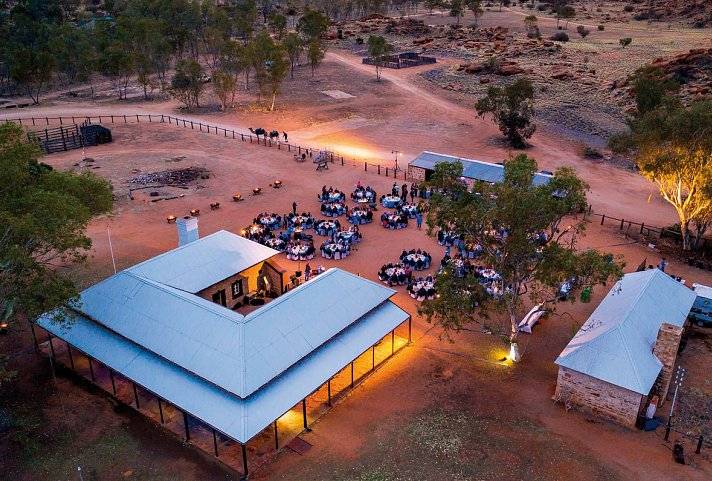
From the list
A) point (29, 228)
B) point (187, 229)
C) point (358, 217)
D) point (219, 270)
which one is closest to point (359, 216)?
point (358, 217)

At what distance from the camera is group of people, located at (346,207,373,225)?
4156cm

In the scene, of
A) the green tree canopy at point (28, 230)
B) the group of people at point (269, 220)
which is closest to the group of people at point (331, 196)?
the group of people at point (269, 220)

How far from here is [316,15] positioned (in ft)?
361

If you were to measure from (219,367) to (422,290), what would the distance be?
1381 centimetres

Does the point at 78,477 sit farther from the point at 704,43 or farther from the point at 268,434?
the point at 704,43

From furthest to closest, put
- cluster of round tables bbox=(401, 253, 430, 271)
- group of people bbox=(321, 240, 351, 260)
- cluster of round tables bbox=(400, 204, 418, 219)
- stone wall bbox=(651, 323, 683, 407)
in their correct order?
cluster of round tables bbox=(400, 204, 418, 219) → group of people bbox=(321, 240, 351, 260) → cluster of round tables bbox=(401, 253, 430, 271) → stone wall bbox=(651, 323, 683, 407)

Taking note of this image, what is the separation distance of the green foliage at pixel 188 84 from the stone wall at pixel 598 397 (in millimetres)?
64416

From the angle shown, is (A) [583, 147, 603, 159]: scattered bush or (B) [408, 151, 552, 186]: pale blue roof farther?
(A) [583, 147, 603, 159]: scattered bush

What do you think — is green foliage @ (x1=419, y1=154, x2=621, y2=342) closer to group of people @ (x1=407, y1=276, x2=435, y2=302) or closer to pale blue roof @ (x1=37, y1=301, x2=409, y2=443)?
pale blue roof @ (x1=37, y1=301, x2=409, y2=443)

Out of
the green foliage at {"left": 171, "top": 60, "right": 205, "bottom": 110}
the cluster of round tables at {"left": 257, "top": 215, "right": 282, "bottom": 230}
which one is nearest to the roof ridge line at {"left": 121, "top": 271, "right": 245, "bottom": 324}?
the cluster of round tables at {"left": 257, "top": 215, "right": 282, "bottom": 230}

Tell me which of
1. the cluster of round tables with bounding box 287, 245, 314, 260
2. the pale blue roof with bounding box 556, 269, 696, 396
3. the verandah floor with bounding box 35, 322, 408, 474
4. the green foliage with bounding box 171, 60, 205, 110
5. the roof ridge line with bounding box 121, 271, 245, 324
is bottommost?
the verandah floor with bounding box 35, 322, 408, 474

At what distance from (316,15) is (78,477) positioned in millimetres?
103851

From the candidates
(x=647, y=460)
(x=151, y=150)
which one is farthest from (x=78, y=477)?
(x=151, y=150)

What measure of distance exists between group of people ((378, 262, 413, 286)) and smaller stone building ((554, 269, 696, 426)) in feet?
35.8
